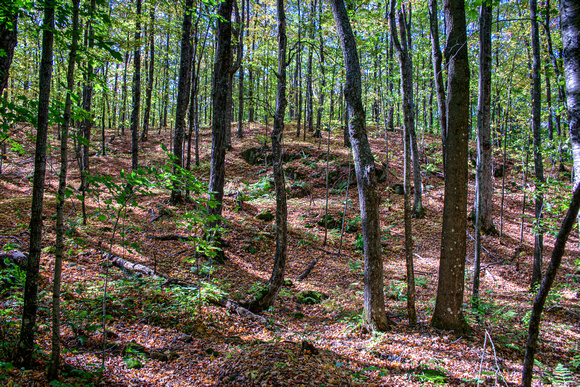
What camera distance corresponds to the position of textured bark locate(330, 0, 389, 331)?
15.4ft

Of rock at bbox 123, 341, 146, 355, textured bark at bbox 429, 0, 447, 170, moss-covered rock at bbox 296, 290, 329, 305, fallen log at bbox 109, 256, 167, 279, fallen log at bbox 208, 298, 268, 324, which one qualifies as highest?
textured bark at bbox 429, 0, 447, 170

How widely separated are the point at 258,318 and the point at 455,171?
4.23 metres

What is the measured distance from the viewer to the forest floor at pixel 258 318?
3.39 m

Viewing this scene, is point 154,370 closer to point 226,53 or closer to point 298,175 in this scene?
point 226,53

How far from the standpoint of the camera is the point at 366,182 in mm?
4664

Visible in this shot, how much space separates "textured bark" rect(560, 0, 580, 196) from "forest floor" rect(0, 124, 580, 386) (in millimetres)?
1676

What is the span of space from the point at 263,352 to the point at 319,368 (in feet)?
2.58

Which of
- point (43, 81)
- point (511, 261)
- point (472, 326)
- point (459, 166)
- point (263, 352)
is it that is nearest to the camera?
point (43, 81)

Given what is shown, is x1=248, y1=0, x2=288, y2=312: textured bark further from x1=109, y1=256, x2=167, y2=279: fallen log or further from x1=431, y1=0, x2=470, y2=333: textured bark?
x1=431, y1=0, x2=470, y2=333: textured bark

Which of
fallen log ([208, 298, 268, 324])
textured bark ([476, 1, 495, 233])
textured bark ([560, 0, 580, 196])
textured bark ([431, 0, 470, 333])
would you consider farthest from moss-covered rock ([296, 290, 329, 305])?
textured bark ([560, 0, 580, 196])

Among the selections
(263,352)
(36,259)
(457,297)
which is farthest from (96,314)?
(457,297)

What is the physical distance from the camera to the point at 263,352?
394cm

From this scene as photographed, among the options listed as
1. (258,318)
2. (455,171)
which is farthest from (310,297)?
(455,171)

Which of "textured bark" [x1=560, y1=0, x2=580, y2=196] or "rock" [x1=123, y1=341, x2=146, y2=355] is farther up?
"textured bark" [x1=560, y1=0, x2=580, y2=196]
